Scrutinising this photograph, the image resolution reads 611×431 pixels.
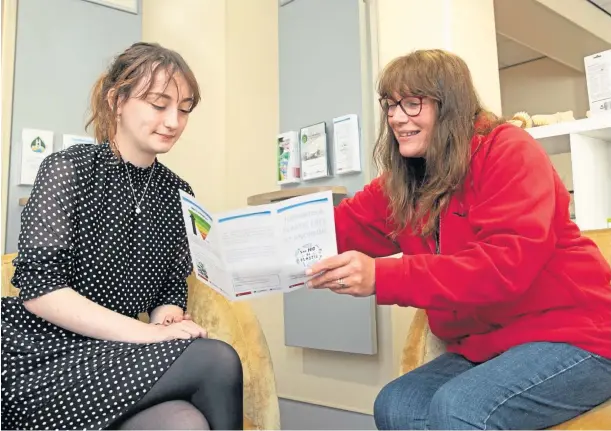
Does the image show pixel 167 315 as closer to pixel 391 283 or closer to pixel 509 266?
pixel 391 283

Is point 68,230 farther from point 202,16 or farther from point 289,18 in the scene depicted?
point 202,16

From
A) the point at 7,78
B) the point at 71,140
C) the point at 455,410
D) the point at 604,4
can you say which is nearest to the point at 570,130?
the point at 455,410

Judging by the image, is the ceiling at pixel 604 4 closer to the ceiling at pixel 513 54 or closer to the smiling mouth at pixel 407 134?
the ceiling at pixel 513 54

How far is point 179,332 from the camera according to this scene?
1101 millimetres

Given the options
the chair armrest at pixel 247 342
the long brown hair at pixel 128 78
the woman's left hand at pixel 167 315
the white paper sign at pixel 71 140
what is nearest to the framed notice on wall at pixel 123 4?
the white paper sign at pixel 71 140

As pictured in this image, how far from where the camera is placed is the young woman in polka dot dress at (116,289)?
0.96 metres

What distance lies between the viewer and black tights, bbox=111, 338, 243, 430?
958 mm

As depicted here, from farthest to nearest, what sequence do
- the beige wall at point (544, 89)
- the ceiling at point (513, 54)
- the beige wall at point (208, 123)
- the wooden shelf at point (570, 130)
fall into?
1. the beige wall at point (544, 89)
2. the ceiling at point (513, 54)
3. the beige wall at point (208, 123)
4. the wooden shelf at point (570, 130)

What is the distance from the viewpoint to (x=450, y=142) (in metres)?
1.17

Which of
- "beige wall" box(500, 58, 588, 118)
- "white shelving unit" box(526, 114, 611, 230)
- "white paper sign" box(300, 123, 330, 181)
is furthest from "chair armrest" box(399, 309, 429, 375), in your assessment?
"beige wall" box(500, 58, 588, 118)

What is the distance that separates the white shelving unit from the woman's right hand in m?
1.26

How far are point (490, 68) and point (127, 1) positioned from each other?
1.70 m

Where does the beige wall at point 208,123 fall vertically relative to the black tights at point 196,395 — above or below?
above

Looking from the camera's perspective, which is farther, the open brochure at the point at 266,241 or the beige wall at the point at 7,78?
the beige wall at the point at 7,78
